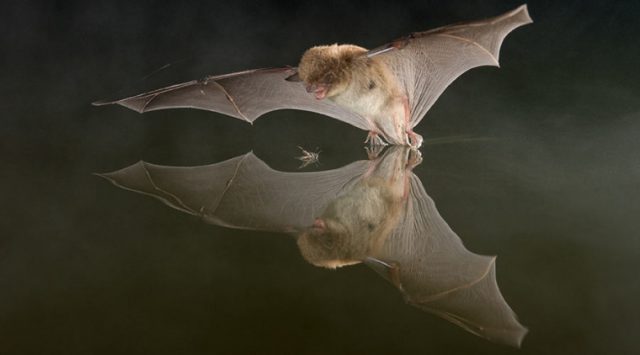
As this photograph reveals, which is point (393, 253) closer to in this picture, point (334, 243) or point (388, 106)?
point (334, 243)

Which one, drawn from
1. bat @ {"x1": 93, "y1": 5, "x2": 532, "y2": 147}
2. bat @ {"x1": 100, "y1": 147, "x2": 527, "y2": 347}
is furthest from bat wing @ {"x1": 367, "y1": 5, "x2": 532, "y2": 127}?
bat @ {"x1": 100, "y1": 147, "x2": 527, "y2": 347}

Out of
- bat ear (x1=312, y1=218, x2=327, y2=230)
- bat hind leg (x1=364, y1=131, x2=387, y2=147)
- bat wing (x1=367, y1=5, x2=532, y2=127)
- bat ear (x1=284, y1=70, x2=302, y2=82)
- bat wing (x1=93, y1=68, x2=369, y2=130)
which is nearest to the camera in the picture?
bat ear (x1=312, y1=218, x2=327, y2=230)

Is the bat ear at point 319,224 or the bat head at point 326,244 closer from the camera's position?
the bat head at point 326,244

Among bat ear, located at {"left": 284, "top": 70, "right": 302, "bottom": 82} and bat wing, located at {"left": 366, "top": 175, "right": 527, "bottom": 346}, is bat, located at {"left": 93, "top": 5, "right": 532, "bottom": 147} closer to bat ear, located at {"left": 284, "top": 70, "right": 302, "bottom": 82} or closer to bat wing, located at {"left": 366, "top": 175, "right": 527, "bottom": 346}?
bat ear, located at {"left": 284, "top": 70, "right": 302, "bottom": 82}

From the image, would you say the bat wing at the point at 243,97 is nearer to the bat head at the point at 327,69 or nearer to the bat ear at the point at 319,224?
the bat head at the point at 327,69

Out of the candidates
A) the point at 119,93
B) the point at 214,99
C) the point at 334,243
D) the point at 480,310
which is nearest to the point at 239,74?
the point at 214,99

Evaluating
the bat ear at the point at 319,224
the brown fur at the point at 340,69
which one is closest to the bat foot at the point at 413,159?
the brown fur at the point at 340,69
